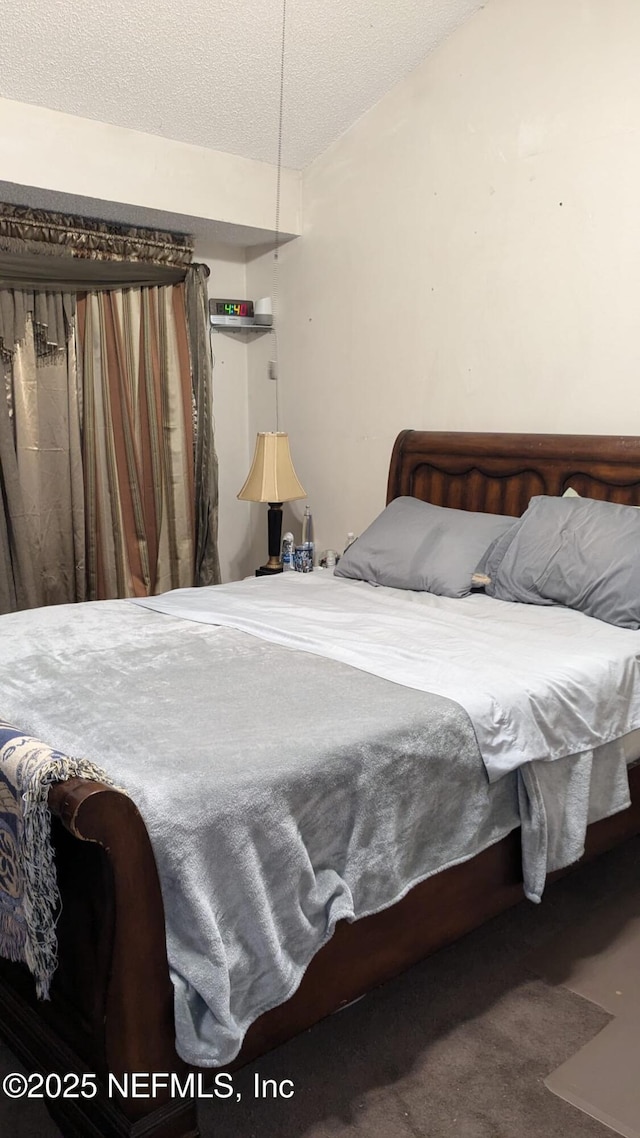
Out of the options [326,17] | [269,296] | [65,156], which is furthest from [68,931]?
[269,296]

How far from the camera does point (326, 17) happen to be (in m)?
3.01

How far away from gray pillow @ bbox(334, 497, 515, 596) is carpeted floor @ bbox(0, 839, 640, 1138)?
117cm

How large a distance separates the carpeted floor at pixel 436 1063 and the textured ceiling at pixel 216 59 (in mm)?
2936

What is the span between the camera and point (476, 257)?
3287mm

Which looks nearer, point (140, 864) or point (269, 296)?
point (140, 864)

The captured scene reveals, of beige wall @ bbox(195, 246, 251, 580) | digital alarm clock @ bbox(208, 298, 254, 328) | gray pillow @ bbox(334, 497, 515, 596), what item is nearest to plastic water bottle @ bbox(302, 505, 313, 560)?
beige wall @ bbox(195, 246, 251, 580)

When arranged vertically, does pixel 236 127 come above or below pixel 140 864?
above

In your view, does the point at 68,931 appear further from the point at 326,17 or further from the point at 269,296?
the point at 269,296

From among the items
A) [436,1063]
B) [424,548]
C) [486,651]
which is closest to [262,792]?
[436,1063]

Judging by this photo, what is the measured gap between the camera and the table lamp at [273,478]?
12.5 ft

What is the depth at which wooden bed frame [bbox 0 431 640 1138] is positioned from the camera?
1.23m

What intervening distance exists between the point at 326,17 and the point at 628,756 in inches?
105

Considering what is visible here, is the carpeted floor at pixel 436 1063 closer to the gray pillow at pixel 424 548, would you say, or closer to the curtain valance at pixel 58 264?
the gray pillow at pixel 424 548

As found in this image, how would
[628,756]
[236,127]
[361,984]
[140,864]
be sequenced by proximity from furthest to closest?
[236,127] → [628,756] → [361,984] → [140,864]
